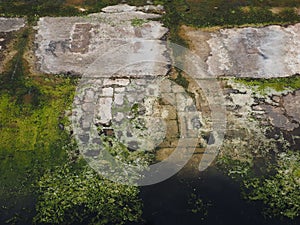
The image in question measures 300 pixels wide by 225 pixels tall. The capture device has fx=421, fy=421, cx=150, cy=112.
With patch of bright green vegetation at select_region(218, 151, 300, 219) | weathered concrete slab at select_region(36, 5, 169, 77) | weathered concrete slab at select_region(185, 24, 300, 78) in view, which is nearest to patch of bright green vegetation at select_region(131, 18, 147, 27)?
weathered concrete slab at select_region(36, 5, 169, 77)

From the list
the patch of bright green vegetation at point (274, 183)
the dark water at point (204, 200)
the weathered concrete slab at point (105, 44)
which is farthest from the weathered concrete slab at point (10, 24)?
the patch of bright green vegetation at point (274, 183)

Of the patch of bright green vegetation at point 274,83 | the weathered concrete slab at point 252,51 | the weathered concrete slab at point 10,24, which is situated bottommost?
the patch of bright green vegetation at point 274,83

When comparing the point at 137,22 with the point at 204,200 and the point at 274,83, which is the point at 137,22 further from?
the point at 204,200

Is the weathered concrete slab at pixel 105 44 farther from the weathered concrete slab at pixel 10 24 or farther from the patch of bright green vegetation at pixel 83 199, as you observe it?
the patch of bright green vegetation at pixel 83 199

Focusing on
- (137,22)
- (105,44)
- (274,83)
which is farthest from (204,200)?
(137,22)

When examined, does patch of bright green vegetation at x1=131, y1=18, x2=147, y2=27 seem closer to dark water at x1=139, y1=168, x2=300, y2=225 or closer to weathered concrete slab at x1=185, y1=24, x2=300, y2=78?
weathered concrete slab at x1=185, y1=24, x2=300, y2=78
